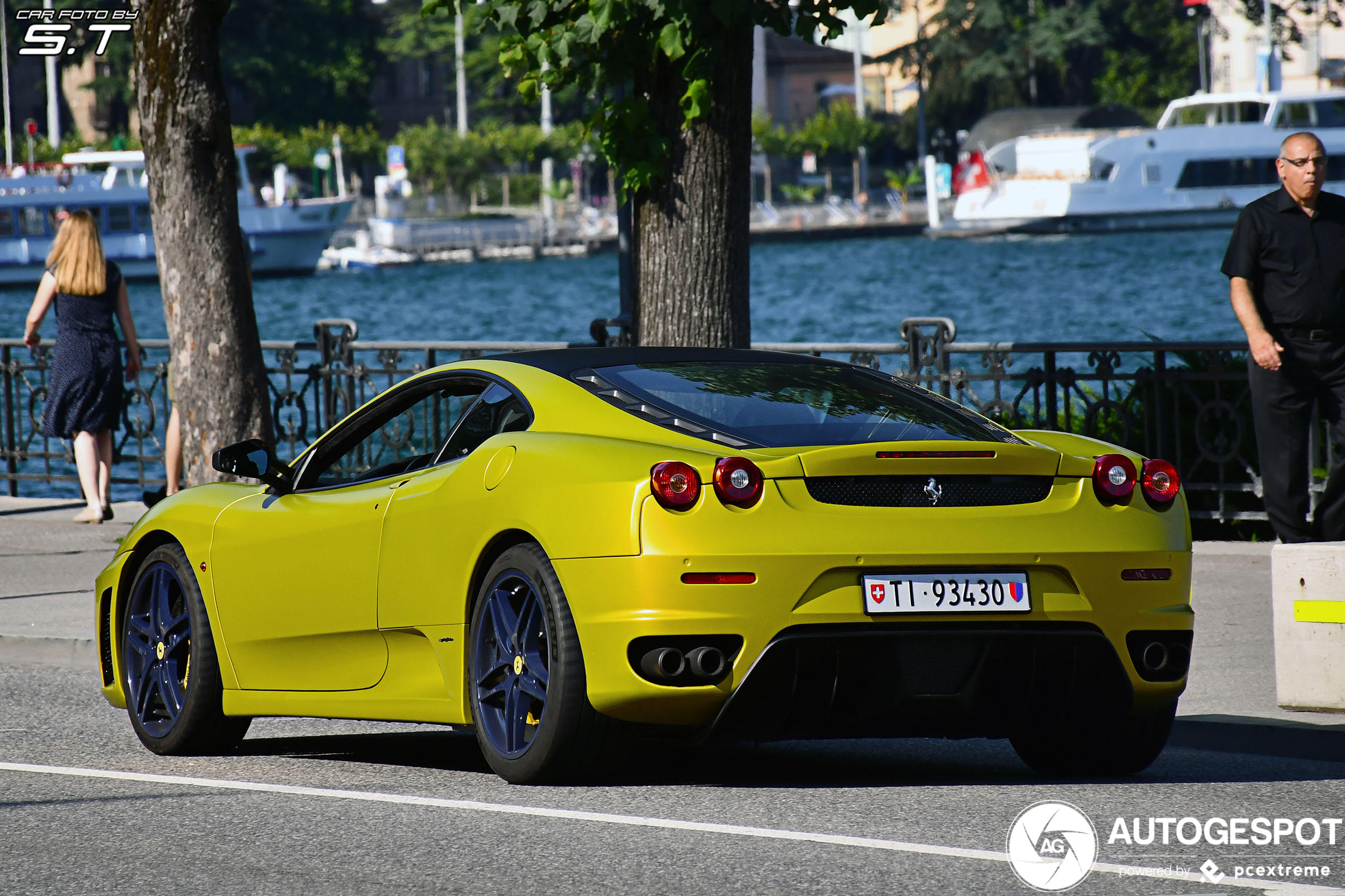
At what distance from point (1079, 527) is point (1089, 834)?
3.01 feet

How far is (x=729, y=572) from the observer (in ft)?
19.4

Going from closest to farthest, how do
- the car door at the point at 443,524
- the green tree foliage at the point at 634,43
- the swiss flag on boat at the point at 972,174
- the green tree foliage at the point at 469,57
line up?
the car door at the point at 443,524, the green tree foliage at the point at 634,43, the swiss flag on boat at the point at 972,174, the green tree foliage at the point at 469,57

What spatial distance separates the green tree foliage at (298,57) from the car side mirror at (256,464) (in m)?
95.6

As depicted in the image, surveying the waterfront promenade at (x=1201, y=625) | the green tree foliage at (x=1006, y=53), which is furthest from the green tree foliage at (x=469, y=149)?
the waterfront promenade at (x=1201, y=625)

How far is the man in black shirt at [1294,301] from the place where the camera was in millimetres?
9758

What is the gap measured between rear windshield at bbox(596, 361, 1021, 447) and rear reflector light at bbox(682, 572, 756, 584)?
45 centimetres

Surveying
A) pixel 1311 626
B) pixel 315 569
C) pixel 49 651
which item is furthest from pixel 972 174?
pixel 315 569

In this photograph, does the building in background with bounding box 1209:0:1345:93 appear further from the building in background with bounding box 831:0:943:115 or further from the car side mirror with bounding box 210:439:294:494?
the car side mirror with bounding box 210:439:294:494

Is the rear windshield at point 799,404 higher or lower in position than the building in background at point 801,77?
lower

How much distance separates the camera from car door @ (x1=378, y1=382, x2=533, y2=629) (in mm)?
6531

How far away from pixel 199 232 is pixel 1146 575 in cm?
746

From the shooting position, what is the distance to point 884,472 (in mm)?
6051

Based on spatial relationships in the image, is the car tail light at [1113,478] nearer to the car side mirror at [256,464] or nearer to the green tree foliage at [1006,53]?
the car side mirror at [256,464]

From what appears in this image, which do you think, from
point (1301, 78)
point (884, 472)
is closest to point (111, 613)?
point (884, 472)
